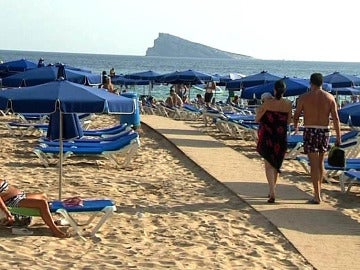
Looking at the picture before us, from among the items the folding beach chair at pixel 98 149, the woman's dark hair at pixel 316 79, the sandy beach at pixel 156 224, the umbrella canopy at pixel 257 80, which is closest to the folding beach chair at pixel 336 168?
the sandy beach at pixel 156 224

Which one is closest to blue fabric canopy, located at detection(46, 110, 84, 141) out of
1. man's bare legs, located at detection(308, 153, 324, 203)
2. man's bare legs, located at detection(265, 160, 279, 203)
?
man's bare legs, located at detection(265, 160, 279, 203)

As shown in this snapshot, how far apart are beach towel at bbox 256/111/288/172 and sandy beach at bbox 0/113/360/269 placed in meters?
0.62

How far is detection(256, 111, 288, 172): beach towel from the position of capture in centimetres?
795

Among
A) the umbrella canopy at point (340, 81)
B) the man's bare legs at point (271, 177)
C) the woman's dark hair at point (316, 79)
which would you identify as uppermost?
the woman's dark hair at point (316, 79)

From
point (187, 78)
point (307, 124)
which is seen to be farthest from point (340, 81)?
point (307, 124)

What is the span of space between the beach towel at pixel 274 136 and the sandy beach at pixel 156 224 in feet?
2.04

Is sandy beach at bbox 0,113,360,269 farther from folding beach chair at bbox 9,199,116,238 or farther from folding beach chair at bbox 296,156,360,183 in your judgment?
folding beach chair at bbox 296,156,360,183

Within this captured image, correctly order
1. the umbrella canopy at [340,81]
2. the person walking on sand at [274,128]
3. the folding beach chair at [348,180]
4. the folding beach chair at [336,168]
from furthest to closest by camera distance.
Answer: the umbrella canopy at [340,81], the folding beach chair at [336,168], the folding beach chair at [348,180], the person walking on sand at [274,128]

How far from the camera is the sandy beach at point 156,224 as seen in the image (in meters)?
5.73

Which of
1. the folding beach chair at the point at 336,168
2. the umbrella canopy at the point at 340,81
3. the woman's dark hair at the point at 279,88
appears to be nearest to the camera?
the woman's dark hair at the point at 279,88

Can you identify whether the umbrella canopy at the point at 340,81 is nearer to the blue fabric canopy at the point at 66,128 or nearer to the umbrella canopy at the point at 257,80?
the umbrella canopy at the point at 257,80

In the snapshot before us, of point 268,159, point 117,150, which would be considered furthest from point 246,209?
point 117,150

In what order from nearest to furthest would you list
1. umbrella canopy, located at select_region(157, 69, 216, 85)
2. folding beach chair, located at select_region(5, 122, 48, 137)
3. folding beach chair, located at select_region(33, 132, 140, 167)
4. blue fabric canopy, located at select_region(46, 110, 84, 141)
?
1. blue fabric canopy, located at select_region(46, 110, 84, 141)
2. folding beach chair, located at select_region(33, 132, 140, 167)
3. folding beach chair, located at select_region(5, 122, 48, 137)
4. umbrella canopy, located at select_region(157, 69, 216, 85)

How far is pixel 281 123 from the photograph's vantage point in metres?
7.95
